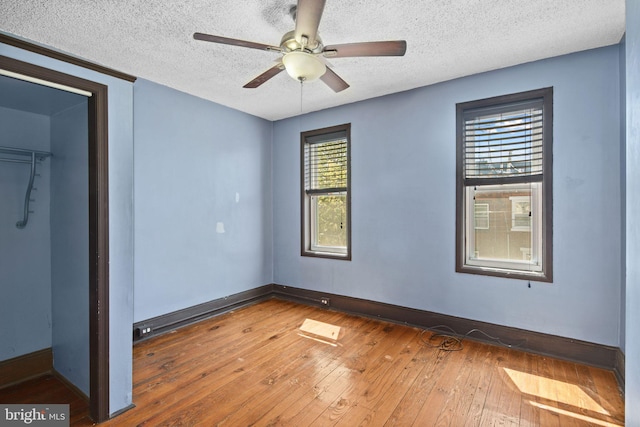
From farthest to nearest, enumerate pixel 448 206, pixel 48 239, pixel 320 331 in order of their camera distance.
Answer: pixel 320 331 < pixel 448 206 < pixel 48 239

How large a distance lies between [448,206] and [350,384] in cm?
199

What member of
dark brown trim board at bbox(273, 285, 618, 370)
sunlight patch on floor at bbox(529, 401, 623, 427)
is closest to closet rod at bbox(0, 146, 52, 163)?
dark brown trim board at bbox(273, 285, 618, 370)

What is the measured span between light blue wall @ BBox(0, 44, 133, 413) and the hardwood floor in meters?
0.26

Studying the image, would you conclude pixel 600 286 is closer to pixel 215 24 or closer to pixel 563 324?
pixel 563 324

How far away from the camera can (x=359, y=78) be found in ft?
10.4

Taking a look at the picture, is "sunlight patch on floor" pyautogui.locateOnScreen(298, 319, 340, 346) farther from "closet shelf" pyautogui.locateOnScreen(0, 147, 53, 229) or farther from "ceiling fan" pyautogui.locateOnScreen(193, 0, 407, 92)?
"closet shelf" pyautogui.locateOnScreen(0, 147, 53, 229)

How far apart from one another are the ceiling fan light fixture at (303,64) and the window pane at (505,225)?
2.13 m

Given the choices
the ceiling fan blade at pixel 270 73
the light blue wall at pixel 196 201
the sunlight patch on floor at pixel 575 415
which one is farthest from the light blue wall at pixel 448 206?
the ceiling fan blade at pixel 270 73

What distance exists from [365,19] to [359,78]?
3.39 ft

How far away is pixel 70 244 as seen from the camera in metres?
2.38

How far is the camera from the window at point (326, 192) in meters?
4.11

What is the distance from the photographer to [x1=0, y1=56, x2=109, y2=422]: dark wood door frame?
6.36 ft

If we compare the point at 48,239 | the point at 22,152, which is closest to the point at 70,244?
the point at 48,239

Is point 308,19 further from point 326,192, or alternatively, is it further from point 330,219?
point 330,219
